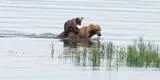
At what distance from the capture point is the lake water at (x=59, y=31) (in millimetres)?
16750

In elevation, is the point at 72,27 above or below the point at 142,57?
above

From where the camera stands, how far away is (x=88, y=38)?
76.5 ft

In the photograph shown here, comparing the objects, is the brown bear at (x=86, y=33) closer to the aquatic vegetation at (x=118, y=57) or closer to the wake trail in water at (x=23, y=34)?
the wake trail in water at (x=23, y=34)

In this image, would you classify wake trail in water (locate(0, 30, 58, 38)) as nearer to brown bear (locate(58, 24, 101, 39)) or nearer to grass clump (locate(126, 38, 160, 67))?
brown bear (locate(58, 24, 101, 39))

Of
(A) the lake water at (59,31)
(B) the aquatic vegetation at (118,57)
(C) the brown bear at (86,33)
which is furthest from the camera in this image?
(C) the brown bear at (86,33)

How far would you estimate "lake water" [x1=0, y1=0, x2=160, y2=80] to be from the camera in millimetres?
16750

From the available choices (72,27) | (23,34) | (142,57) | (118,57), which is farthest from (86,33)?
(142,57)

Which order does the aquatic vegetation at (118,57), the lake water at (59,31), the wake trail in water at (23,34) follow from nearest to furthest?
the lake water at (59,31) → the aquatic vegetation at (118,57) → the wake trail in water at (23,34)

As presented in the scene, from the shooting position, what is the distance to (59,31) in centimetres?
2594

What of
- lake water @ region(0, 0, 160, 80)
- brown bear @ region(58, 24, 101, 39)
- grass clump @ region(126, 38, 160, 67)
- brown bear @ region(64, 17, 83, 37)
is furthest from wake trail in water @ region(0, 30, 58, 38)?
grass clump @ region(126, 38, 160, 67)

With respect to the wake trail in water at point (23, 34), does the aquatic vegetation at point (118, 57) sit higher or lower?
lower

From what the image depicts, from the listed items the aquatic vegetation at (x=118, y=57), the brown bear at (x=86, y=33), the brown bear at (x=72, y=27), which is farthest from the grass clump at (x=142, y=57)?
the brown bear at (x=72, y=27)

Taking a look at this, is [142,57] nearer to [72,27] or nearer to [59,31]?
[72,27]

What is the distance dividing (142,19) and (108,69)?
45.8ft
